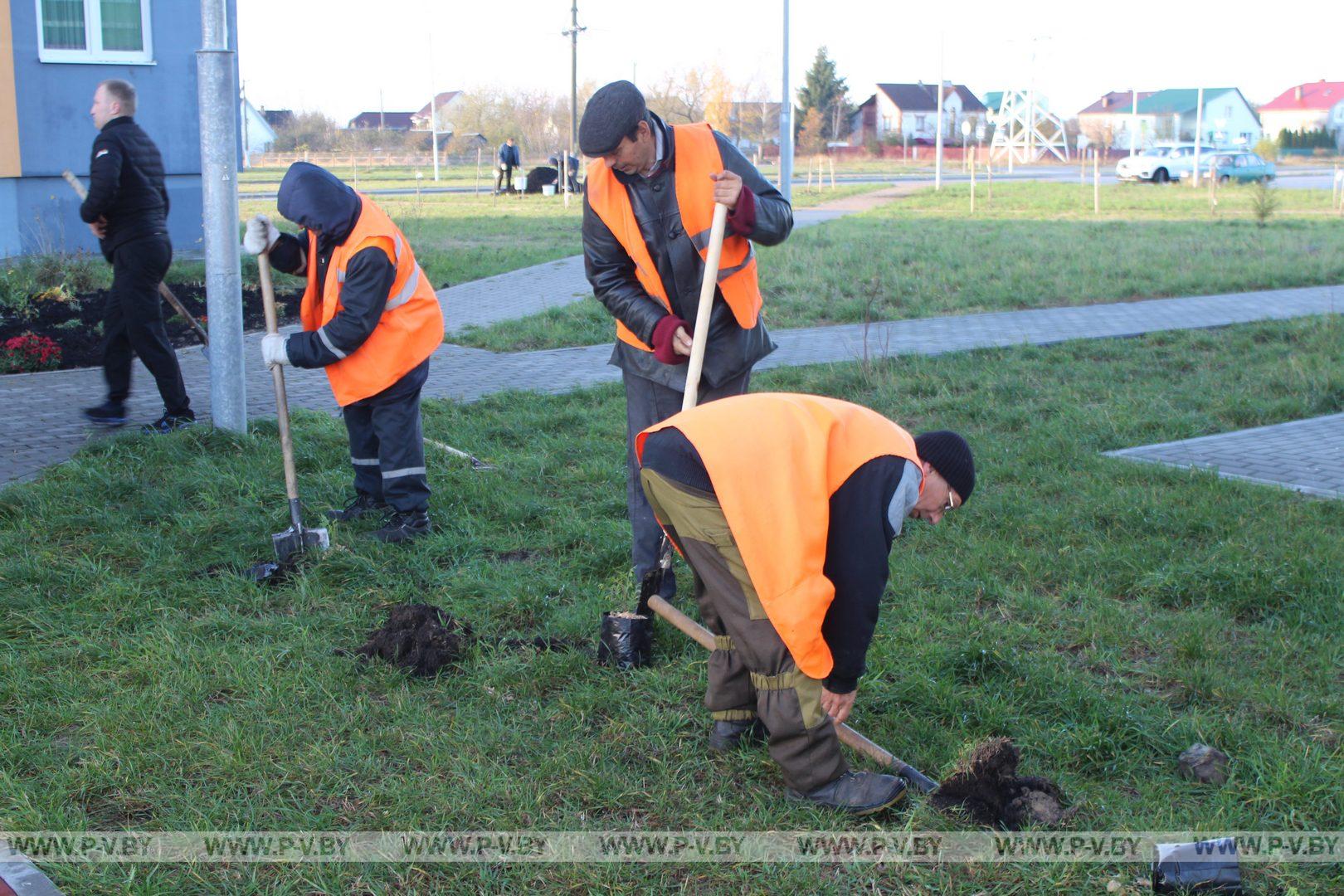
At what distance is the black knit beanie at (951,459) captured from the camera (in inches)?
116

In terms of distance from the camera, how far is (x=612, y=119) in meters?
3.83

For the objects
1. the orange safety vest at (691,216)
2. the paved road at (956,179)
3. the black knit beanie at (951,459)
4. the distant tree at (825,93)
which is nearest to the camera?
the black knit beanie at (951,459)

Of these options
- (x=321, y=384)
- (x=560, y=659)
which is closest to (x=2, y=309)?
(x=321, y=384)

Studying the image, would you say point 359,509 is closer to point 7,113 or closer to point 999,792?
point 999,792

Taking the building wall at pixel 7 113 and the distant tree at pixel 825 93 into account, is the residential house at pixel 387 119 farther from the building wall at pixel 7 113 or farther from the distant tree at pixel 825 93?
the building wall at pixel 7 113

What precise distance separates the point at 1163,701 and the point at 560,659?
1.96 meters

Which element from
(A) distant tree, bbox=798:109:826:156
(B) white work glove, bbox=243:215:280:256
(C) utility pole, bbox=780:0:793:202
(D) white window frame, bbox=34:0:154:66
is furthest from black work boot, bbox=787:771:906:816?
(A) distant tree, bbox=798:109:826:156

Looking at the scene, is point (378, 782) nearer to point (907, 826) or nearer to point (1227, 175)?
point (907, 826)

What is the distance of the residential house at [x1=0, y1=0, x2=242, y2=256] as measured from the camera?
45.7ft

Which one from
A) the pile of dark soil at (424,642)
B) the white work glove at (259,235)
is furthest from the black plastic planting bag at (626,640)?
the white work glove at (259,235)

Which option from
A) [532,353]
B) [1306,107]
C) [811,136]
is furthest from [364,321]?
[1306,107]

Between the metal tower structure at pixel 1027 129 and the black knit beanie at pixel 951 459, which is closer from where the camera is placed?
the black knit beanie at pixel 951 459

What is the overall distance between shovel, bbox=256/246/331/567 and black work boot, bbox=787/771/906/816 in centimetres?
263

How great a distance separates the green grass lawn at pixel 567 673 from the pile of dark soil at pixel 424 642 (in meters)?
0.07
